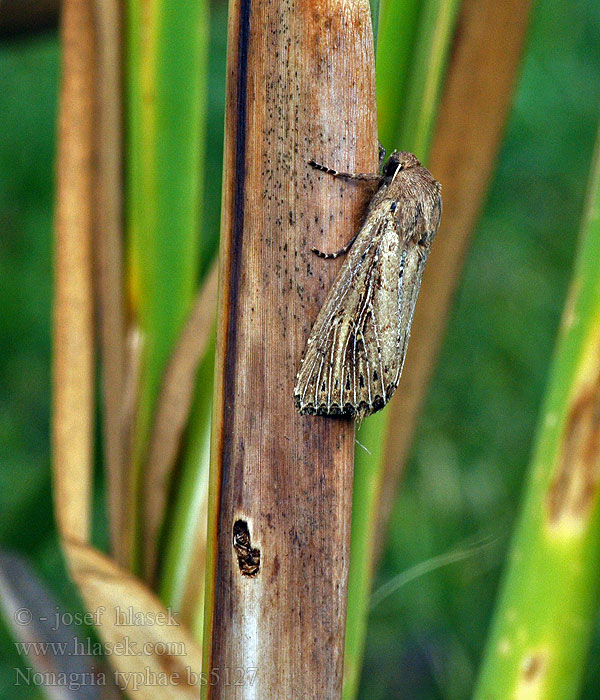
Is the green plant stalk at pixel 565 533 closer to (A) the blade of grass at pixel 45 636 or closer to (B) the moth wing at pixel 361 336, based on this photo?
(B) the moth wing at pixel 361 336

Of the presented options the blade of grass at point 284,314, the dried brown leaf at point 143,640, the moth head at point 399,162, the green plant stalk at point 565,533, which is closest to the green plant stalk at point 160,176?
the dried brown leaf at point 143,640

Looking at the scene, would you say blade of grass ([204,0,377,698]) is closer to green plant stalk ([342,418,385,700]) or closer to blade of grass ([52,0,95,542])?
green plant stalk ([342,418,385,700])

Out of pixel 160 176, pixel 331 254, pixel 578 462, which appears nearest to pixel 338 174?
pixel 331 254

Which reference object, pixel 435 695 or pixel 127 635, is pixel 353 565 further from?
pixel 435 695

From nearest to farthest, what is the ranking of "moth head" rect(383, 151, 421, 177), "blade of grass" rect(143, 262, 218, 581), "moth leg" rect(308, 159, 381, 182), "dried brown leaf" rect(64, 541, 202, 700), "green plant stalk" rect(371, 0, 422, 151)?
1. "moth leg" rect(308, 159, 381, 182)
2. "green plant stalk" rect(371, 0, 422, 151)
3. "moth head" rect(383, 151, 421, 177)
4. "dried brown leaf" rect(64, 541, 202, 700)
5. "blade of grass" rect(143, 262, 218, 581)

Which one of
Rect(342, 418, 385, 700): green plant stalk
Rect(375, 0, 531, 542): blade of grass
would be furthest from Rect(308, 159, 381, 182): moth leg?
Rect(375, 0, 531, 542): blade of grass

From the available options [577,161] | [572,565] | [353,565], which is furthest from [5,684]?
[577,161]
